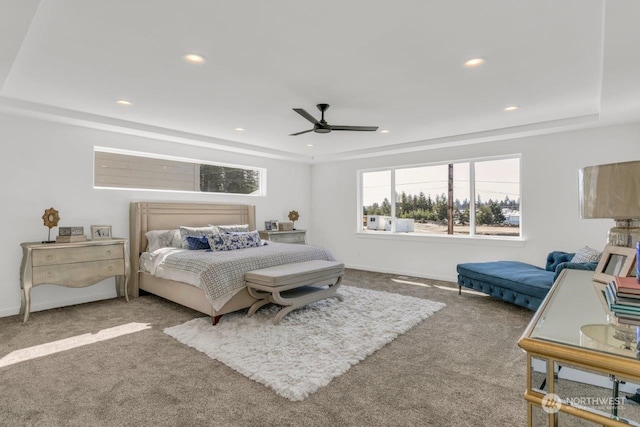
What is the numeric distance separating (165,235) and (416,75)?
3902 millimetres

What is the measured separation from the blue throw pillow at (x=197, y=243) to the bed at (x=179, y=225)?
56 centimetres

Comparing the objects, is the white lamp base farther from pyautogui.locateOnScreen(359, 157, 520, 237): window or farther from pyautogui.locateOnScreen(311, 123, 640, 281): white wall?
pyautogui.locateOnScreen(359, 157, 520, 237): window

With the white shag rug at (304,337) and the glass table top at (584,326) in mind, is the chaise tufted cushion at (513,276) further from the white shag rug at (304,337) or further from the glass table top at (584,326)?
the glass table top at (584,326)

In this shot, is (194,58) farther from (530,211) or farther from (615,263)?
(530,211)

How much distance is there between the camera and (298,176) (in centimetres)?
730

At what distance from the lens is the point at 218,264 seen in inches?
139

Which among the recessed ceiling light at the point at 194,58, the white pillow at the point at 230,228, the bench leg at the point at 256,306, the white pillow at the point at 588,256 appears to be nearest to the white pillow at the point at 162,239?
→ the white pillow at the point at 230,228

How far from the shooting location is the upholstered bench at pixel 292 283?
11.4 ft

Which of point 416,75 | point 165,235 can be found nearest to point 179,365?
point 165,235

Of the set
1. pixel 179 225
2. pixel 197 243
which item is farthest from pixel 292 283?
pixel 179 225

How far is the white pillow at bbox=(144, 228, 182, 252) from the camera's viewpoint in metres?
4.66

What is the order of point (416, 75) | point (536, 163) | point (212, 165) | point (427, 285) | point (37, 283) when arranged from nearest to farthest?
1. point (416, 75)
2. point (37, 283)
3. point (536, 163)
4. point (427, 285)
5. point (212, 165)

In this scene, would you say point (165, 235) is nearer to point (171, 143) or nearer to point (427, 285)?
point (171, 143)

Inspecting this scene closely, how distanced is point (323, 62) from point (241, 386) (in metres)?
2.46
